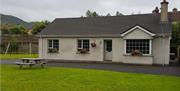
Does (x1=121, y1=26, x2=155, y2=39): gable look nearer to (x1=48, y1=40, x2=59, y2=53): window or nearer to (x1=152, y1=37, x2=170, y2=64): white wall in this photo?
(x1=152, y1=37, x2=170, y2=64): white wall

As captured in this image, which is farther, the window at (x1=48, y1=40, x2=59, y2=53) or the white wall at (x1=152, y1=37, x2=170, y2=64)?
the window at (x1=48, y1=40, x2=59, y2=53)

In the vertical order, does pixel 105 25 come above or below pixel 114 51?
above

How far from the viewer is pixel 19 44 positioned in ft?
145

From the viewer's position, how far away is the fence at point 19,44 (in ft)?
141

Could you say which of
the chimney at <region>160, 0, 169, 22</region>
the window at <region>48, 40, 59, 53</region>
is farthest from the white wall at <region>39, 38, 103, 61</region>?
the chimney at <region>160, 0, 169, 22</region>

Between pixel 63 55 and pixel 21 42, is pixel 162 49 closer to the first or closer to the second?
pixel 63 55

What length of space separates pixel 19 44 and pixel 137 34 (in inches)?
949

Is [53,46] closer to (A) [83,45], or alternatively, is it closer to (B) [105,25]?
(A) [83,45]

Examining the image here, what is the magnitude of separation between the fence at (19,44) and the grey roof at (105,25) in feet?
38.7

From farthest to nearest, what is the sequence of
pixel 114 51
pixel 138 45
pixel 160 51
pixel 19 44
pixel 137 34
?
pixel 19 44 → pixel 114 51 → pixel 138 45 → pixel 137 34 → pixel 160 51

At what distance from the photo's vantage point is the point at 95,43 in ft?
89.8

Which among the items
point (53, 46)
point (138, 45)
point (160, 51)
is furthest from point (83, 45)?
point (160, 51)

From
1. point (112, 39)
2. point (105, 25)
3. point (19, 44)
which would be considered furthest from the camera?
point (19, 44)

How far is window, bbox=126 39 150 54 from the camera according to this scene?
981 inches
